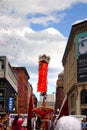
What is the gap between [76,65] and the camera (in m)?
79.1

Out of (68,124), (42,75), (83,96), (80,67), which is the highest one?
(80,67)

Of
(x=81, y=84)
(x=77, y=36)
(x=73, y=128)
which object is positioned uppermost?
(x=77, y=36)

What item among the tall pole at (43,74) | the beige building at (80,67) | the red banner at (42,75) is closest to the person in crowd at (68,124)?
the tall pole at (43,74)

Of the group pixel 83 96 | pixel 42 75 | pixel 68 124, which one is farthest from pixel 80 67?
pixel 68 124

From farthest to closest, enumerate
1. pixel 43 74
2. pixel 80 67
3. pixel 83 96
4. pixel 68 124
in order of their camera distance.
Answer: pixel 83 96
pixel 80 67
pixel 43 74
pixel 68 124

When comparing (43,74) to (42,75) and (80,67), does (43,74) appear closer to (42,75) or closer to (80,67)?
(42,75)

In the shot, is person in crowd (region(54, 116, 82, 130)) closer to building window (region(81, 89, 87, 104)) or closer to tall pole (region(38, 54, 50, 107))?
tall pole (region(38, 54, 50, 107))

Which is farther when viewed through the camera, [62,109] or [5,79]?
[5,79]

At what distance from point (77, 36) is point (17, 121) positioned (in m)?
67.0

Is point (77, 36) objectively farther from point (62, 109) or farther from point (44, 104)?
point (62, 109)

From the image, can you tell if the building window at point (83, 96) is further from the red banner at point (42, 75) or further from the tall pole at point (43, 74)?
the red banner at point (42, 75)

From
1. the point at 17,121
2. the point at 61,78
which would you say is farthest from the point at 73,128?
the point at 61,78

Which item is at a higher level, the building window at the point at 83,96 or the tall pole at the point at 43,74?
the building window at the point at 83,96

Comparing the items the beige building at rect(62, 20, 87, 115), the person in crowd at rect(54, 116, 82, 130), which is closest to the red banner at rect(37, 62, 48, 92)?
the person in crowd at rect(54, 116, 82, 130)
